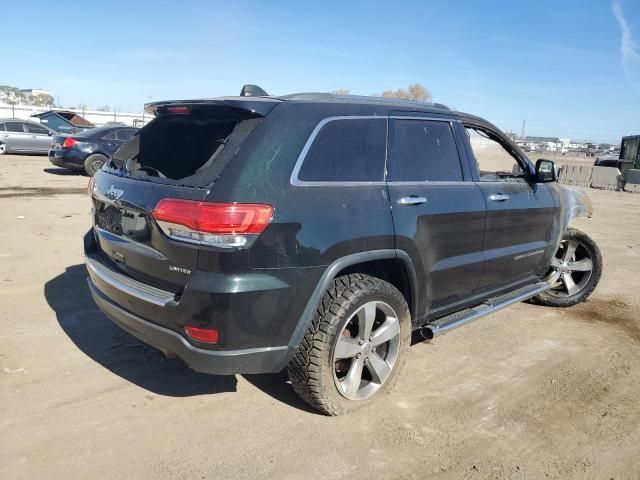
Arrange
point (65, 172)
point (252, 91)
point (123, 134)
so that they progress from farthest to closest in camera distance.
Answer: point (65, 172) → point (123, 134) → point (252, 91)

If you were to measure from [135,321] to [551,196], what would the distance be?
3.80 meters

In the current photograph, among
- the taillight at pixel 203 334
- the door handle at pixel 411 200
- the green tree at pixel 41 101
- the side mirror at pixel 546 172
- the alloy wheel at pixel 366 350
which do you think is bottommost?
the alloy wheel at pixel 366 350

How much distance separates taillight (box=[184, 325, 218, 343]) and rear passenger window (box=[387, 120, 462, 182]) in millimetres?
1461

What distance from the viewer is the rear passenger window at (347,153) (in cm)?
297

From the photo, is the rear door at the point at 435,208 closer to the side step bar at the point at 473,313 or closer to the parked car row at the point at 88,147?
the side step bar at the point at 473,313

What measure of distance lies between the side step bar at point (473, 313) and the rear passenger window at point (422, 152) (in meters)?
1.01

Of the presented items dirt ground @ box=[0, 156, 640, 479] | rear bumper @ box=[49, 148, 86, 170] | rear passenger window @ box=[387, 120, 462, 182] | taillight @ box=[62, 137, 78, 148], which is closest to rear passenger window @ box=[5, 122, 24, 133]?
rear bumper @ box=[49, 148, 86, 170]

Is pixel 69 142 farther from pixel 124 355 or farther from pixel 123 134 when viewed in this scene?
pixel 124 355

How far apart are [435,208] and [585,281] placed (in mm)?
2987

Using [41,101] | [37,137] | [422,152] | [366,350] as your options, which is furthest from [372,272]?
[41,101]

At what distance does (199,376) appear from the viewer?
12.0 ft

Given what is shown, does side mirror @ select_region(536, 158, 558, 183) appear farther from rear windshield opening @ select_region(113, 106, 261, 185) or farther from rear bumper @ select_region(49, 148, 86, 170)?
rear bumper @ select_region(49, 148, 86, 170)

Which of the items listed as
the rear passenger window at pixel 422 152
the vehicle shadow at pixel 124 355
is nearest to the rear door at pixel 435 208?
the rear passenger window at pixel 422 152

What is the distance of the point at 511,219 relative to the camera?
4316 millimetres
